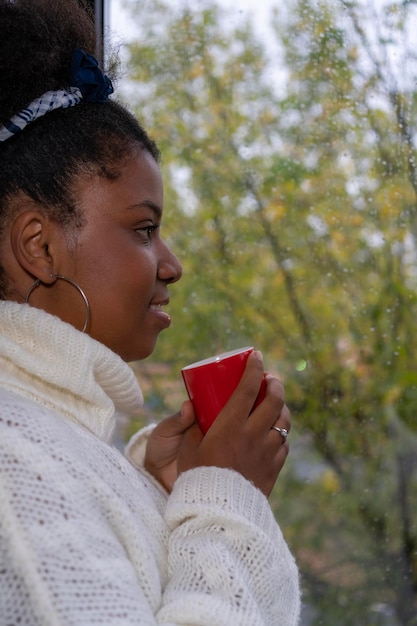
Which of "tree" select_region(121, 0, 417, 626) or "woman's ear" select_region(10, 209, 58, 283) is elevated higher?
"tree" select_region(121, 0, 417, 626)

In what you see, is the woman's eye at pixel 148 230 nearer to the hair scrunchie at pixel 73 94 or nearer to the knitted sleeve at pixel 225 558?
the hair scrunchie at pixel 73 94

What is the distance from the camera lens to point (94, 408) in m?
0.93

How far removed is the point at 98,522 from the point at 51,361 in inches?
9.1

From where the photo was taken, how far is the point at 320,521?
1570 mm

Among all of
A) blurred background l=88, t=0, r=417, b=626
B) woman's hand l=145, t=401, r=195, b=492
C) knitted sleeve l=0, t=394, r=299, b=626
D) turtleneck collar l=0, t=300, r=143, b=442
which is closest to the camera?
knitted sleeve l=0, t=394, r=299, b=626

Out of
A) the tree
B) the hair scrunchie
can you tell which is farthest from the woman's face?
the tree

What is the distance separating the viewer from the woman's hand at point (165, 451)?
109cm

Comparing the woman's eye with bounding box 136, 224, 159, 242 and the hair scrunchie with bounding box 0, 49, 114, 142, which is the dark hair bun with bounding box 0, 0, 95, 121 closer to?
the hair scrunchie with bounding box 0, 49, 114, 142

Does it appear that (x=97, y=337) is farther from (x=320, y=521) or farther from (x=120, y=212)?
(x=320, y=521)

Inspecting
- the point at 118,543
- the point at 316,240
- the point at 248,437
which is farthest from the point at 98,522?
the point at 316,240

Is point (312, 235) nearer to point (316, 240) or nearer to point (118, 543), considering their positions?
point (316, 240)

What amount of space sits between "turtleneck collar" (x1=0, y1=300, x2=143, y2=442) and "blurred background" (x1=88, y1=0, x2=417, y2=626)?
30.2 inches

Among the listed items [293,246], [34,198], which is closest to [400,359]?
[293,246]

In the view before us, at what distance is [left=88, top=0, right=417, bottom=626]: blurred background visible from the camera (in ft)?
4.99
